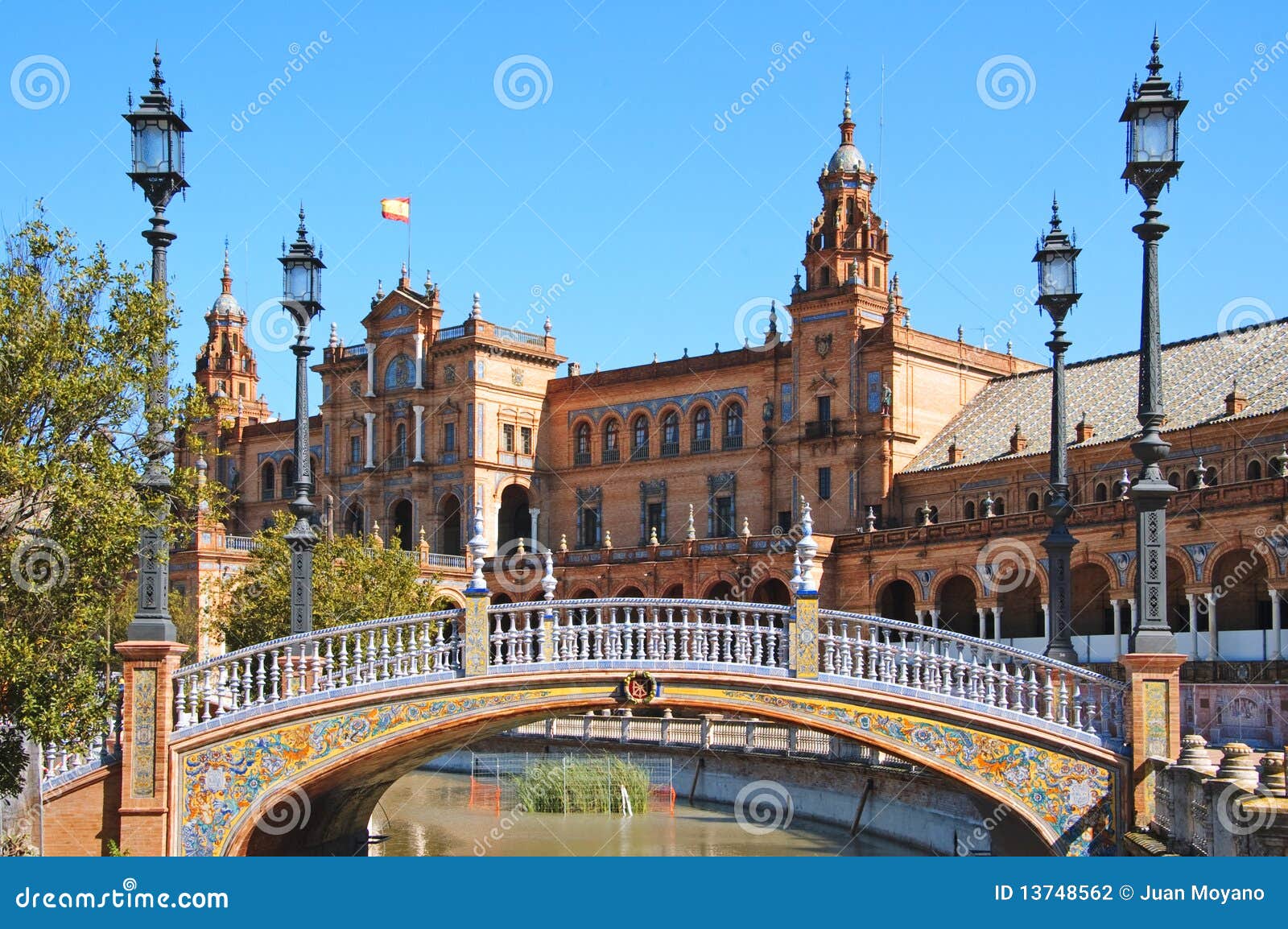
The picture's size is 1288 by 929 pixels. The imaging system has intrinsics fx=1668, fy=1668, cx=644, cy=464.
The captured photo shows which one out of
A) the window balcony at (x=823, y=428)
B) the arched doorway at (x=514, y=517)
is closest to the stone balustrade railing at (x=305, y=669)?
the window balcony at (x=823, y=428)

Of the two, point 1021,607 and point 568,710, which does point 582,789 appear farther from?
point 1021,607

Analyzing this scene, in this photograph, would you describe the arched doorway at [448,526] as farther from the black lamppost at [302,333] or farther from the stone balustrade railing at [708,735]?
the black lamppost at [302,333]

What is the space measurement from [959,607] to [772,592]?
8.41 metres

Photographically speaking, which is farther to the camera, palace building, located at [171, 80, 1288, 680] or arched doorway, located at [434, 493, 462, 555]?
arched doorway, located at [434, 493, 462, 555]

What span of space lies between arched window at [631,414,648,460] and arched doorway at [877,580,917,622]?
15.3m

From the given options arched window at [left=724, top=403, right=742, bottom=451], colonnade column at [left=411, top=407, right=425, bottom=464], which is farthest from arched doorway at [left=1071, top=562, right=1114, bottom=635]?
colonnade column at [left=411, top=407, right=425, bottom=464]

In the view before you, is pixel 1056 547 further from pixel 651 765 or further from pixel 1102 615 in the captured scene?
pixel 1102 615

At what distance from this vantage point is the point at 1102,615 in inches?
1889

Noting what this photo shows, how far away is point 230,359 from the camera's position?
89688 millimetres

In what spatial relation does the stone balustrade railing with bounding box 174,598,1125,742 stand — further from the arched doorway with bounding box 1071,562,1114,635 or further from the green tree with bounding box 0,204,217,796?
the arched doorway with bounding box 1071,562,1114,635

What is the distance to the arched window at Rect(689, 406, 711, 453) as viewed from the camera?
6606cm

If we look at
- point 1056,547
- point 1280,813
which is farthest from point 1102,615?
point 1280,813

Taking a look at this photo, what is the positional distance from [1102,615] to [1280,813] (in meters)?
35.3

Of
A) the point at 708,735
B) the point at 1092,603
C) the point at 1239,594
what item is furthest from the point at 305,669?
the point at 1092,603
